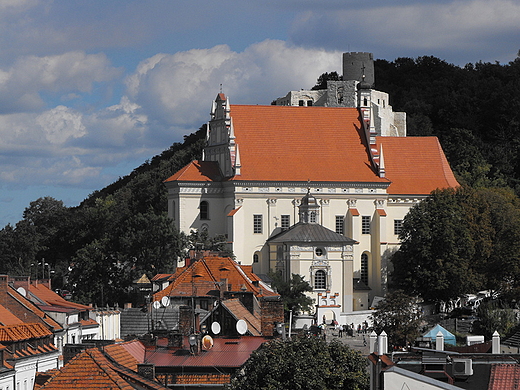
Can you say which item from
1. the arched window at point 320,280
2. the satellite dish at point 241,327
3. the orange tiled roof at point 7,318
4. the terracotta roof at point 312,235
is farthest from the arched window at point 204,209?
the satellite dish at point 241,327

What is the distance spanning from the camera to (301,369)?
3662cm

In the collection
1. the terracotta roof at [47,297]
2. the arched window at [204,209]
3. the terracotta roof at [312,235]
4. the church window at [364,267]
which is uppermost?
the arched window at [204,209]

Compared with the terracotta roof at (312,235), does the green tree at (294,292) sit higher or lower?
lower

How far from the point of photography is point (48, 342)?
5491cm

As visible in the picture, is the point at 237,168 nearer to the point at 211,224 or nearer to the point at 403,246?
the point at 211,224

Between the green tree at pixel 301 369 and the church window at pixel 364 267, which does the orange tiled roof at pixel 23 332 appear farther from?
the church window at pixel 364 267

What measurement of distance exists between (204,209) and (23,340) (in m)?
59.6

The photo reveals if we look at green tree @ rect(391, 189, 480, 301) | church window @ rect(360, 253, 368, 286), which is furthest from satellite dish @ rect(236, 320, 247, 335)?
church window @ rect(360, 253, 368, 286)

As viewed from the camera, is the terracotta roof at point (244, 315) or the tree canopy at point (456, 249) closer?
the terracotta roof at point (244, 315)

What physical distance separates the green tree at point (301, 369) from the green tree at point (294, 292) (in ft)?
162

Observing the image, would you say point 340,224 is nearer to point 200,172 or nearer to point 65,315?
point 200,172

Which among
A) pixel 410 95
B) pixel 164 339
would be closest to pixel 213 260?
pixel 164 339

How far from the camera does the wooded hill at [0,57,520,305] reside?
10462 cm

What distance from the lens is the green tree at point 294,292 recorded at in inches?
3573
